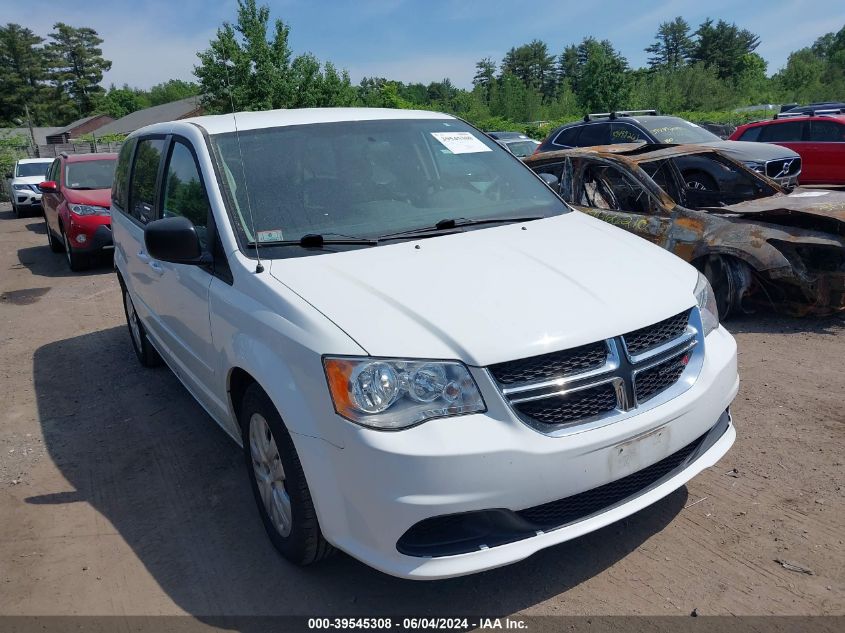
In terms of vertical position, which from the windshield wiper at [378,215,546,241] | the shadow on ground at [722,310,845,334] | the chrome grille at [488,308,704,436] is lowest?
the shadow on ground at [722,310,845,334]

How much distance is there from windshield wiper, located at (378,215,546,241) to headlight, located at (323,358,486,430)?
1.02 m

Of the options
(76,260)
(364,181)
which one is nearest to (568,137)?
(76,260)

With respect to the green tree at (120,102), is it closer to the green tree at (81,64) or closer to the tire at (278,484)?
the green tree at (81,64)

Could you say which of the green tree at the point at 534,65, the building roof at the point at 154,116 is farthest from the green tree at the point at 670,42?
the building roof at the point at 154,116

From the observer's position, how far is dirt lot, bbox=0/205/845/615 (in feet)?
9.11

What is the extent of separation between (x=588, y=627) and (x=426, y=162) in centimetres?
252

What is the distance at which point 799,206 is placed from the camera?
5996mm

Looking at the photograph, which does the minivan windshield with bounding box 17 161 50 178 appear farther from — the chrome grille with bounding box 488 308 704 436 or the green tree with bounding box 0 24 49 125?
the green tree with bounding box 0 24 49 125

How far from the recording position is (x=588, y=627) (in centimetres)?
257

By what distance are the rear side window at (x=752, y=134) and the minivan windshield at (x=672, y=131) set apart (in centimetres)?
257

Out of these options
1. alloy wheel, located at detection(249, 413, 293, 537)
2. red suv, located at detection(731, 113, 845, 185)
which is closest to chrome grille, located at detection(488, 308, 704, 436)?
alloy wheel, located at detection(249, 413, 293, 537)

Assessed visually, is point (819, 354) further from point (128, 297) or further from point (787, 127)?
point (787, 127)

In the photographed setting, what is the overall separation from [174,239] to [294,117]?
3.81 ft

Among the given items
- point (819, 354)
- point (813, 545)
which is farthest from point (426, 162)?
point (819, 354)
